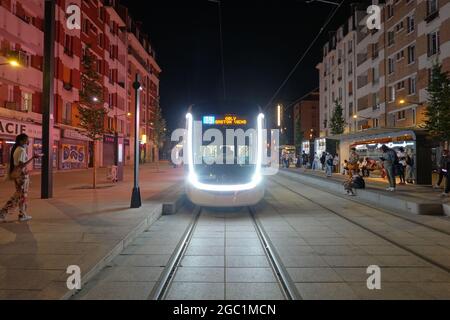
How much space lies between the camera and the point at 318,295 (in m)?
4.75

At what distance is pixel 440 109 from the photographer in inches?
735

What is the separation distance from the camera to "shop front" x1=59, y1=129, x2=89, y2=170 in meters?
32.4

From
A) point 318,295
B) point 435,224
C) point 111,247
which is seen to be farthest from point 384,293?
point 435,224

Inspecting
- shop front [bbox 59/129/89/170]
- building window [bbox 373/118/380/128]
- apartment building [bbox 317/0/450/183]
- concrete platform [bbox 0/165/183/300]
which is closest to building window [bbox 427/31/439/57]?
apartment building [bbox 317/0/450/183]

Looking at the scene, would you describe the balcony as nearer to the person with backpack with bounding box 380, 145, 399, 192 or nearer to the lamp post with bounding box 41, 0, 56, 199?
the person with backpack with bounding box 380, 145, 399, 192

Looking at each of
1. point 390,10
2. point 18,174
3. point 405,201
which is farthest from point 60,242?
point 390,10

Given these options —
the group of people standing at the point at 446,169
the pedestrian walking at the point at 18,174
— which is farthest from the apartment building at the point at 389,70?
the pedestrian walking at the point at 18,174

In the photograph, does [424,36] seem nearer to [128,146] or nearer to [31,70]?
[31,70]

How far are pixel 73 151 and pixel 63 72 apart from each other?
6706 mm

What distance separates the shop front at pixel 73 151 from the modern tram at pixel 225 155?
23.2 metres

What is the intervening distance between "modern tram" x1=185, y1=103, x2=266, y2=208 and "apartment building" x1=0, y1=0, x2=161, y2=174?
33.6 ft

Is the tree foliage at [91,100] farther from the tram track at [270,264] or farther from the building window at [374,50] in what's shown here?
the building window at [374,50]

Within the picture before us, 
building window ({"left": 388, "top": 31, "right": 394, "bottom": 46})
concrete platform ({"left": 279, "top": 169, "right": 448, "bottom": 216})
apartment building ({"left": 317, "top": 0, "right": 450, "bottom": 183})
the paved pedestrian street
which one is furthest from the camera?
building window ({"left": 388, "top": 31, "right": 394, "bottom": 46})

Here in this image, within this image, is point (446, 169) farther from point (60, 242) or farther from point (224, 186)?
point (60, 242)
